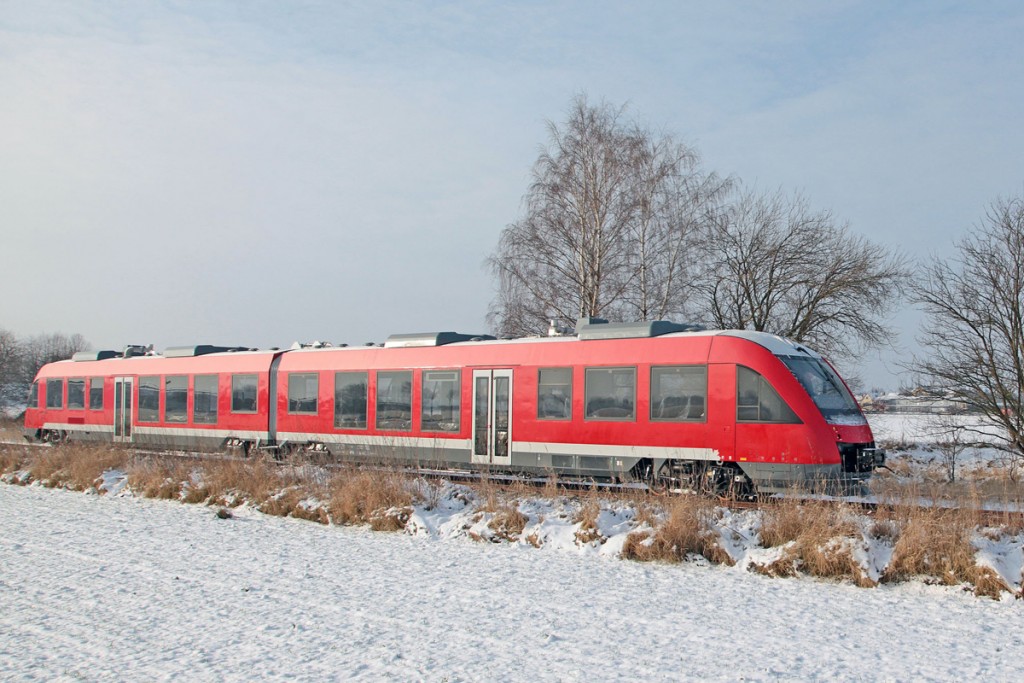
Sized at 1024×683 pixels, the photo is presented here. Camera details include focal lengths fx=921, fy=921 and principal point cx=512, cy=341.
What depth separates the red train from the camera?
14.0 metres

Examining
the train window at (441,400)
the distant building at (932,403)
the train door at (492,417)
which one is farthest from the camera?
the distant building at (932,403)

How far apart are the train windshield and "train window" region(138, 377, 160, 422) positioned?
16978mm

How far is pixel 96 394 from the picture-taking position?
86.5 feet

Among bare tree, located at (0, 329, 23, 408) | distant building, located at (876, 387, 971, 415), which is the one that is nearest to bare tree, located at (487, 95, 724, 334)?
distant building, located at (876, 387, 971, 415)

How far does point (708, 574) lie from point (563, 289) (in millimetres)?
19336

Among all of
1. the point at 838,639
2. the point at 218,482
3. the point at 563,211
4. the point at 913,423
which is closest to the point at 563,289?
the point at 563,211

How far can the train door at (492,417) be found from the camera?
666 inches

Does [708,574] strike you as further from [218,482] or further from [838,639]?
[218,482]

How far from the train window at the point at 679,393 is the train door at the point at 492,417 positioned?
9.89ft

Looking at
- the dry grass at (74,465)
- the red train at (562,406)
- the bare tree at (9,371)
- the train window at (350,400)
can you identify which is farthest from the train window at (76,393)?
the bare tree at (9,371)

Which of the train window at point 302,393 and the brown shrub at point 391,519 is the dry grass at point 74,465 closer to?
the train window at point 302,393

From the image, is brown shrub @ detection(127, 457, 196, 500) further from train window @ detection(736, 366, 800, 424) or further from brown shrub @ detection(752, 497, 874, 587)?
brown shrub @ detection(752, 497, 874, 587)

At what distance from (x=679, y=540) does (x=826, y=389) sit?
5.60 m

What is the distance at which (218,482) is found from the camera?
50.1 ft
